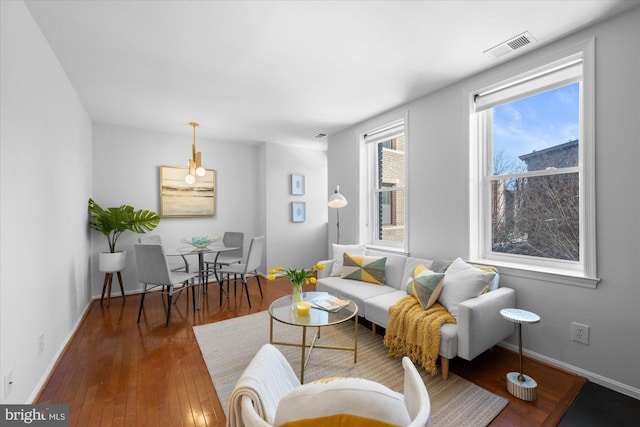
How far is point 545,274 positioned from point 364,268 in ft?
5.46

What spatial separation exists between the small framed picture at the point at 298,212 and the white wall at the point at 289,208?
0.23 ft

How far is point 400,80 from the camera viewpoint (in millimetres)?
2865

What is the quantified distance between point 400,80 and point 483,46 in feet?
2.54

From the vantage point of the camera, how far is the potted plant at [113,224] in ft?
12.0

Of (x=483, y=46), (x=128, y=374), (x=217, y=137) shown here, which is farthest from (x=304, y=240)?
(x=483, y=46)

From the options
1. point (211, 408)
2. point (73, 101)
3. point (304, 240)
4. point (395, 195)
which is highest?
point (73, 101)

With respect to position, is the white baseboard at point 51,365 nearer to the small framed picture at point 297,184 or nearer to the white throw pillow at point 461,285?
the white throw pillow at point 461,285

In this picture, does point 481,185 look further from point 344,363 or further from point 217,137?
point 217,137

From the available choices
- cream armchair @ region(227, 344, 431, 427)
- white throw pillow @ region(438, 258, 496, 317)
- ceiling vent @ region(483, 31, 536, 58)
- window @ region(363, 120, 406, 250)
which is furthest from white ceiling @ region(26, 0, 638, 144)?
cream armchair @ region(227, 344, 431, 427)

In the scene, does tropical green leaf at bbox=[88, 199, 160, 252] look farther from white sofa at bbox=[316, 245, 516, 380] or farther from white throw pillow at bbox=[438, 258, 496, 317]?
white throw pillow at bbox=[438, 258, 496, 317]

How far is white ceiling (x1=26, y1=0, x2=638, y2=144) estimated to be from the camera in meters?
1.88

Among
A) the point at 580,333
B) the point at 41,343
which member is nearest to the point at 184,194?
the point at 41,343

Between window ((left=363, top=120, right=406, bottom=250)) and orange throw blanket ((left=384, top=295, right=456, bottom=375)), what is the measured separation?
144cm

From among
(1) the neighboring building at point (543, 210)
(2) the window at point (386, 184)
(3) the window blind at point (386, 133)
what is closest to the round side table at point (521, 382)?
(1) the neighboring building at point (543, 210)
